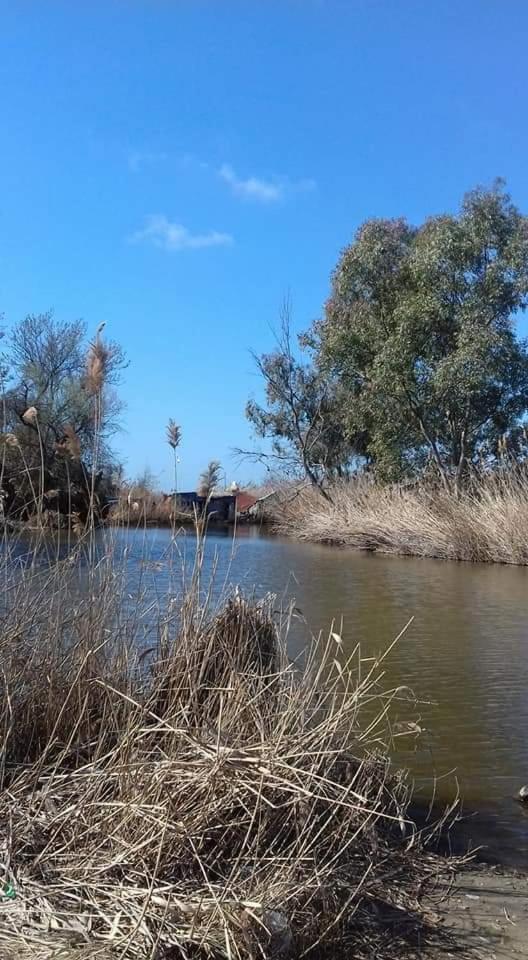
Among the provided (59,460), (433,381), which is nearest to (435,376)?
(433,381)

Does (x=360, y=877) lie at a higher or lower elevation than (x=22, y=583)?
lower

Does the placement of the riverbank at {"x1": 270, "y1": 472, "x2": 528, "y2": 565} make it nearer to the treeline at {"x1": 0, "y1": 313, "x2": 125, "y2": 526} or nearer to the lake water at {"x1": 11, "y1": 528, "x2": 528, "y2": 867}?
the lake water at {"x1": 11, "y1": 528, "x2": 528, "y2": 867}

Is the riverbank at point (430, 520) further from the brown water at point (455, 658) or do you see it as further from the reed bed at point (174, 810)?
the reed bed at point (174, 810)

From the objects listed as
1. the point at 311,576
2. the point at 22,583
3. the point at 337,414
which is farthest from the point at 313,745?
the point at 337,414

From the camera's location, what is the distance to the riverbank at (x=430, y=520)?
19.5 m

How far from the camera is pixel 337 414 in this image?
3098 centimetres

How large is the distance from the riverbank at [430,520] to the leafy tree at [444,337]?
882 millimetres

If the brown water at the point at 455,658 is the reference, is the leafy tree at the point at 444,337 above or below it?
above

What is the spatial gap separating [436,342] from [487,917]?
72.2 ft

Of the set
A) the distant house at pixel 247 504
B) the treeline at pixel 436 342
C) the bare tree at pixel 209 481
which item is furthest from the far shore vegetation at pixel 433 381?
the bare tree at pixel 209 481

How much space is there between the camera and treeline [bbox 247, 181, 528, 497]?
23.0m

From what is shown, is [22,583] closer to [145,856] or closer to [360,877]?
[145,856]

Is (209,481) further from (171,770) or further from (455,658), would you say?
(455,658)

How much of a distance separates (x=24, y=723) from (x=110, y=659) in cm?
50
